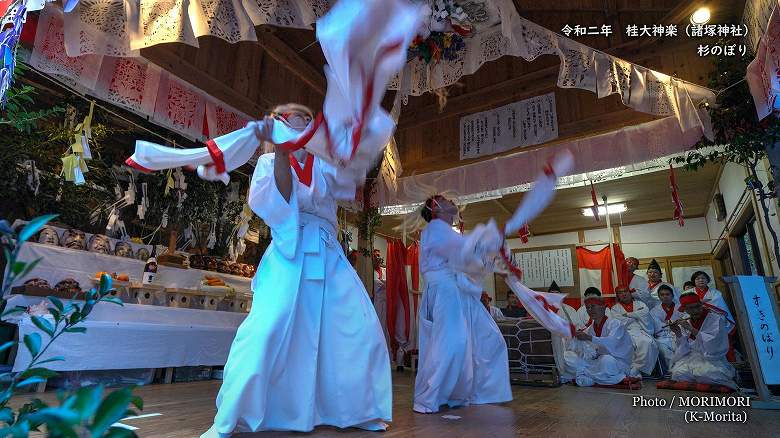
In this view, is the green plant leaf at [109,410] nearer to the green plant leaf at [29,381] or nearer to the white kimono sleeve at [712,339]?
the green plant leaf at [29,381]

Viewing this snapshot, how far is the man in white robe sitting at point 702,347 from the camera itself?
3.85m

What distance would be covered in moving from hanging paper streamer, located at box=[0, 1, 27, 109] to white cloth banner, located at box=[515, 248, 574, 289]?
8.62 metres

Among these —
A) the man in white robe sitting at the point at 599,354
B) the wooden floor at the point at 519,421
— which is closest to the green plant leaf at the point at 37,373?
the wooden floor at the point at 519,421

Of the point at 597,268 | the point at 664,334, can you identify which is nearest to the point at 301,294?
the point at 664,334

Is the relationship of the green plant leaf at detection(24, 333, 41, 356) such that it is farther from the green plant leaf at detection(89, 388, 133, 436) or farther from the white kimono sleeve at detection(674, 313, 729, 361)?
the white kimono sleeve at detection(674, 313, 729, 361)

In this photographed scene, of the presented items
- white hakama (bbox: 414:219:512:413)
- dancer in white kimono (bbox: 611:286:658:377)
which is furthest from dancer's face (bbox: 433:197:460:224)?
dancer in white kimono (bbox: 611:286:658:377)

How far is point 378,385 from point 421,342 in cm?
118

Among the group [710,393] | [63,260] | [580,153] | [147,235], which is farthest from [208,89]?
[710,393]

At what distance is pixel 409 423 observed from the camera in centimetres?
208

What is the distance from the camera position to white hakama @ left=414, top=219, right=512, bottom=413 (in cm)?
264

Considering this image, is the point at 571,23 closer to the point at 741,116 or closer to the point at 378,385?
the point at 741,116

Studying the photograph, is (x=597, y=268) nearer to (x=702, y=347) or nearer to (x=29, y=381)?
(x=702, y=347)

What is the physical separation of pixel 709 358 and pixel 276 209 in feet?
13.8

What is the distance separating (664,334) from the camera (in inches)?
235
